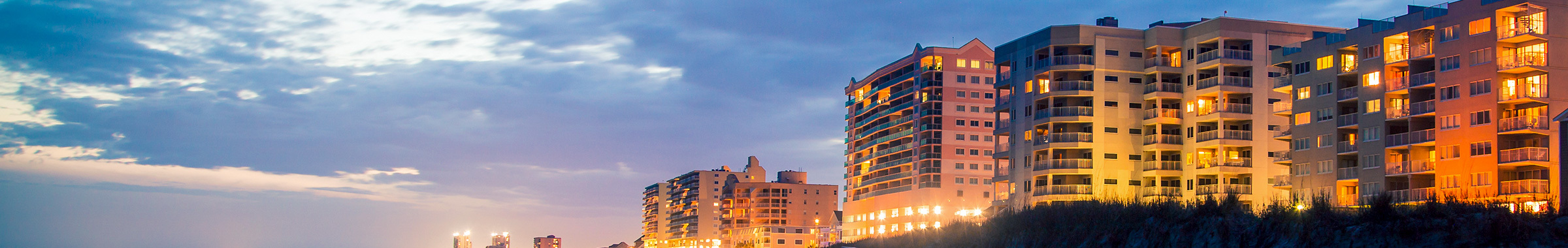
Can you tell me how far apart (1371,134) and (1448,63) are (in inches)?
268

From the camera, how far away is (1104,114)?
333ft

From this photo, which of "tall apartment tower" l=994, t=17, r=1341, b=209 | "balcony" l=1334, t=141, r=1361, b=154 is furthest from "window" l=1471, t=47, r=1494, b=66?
"tall apartment tower" l=994, t=17, r=1341, b=209

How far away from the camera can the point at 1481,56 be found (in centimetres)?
7194

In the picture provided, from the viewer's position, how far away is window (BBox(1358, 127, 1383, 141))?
7856 cm

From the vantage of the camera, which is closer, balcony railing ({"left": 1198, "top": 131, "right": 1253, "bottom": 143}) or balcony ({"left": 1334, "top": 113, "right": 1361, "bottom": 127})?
balcony ({"left": 1334, "top": 113, "right": 1361, "bottom": 127})

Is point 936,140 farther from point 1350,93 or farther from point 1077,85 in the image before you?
point 1350,93

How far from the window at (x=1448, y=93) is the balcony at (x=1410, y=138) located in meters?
1.88

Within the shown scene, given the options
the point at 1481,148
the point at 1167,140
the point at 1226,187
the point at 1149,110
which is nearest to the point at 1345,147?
the point at 1481,148

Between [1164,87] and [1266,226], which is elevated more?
[1164,87]

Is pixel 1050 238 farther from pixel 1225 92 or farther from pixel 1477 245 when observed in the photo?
pixel 1225 92

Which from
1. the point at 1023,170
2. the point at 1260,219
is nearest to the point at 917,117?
the point at 1023,170

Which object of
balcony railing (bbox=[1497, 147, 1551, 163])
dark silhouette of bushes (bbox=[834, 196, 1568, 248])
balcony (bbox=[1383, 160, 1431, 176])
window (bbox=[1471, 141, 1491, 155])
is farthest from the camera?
balcony (bbox=[1383, 160, 1431, 176])

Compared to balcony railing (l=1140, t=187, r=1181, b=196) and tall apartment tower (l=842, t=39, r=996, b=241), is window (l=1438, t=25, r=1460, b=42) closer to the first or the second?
balcony railing (l=1140, t=187, r=1181, b=196)

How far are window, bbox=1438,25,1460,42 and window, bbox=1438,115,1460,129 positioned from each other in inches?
151
